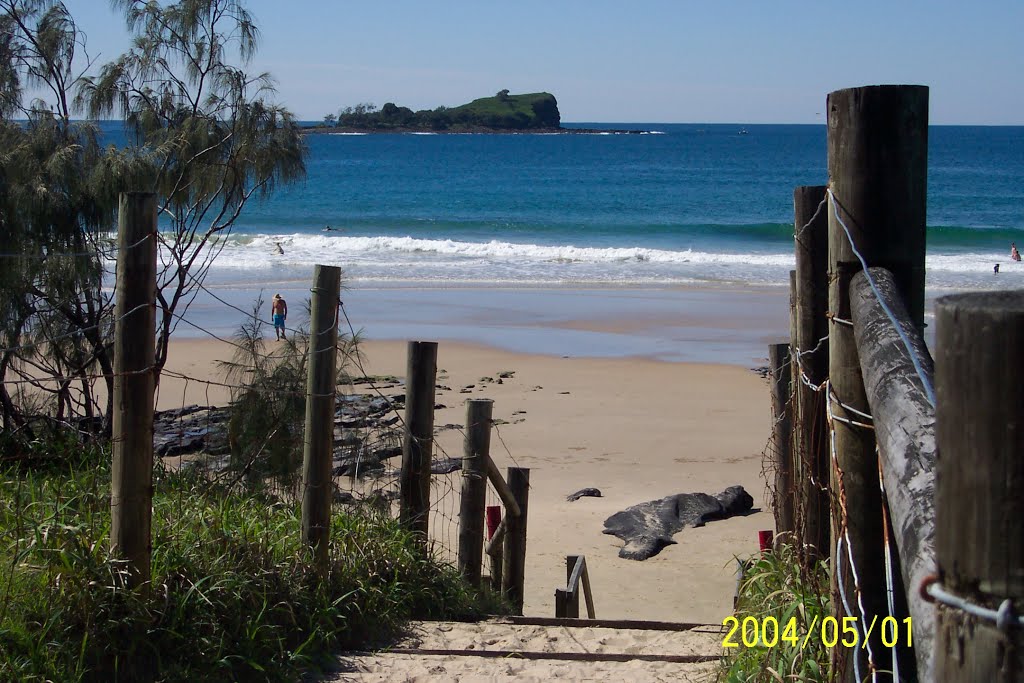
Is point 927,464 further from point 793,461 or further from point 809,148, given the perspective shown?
point 809,148

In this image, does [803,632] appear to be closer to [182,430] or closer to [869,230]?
[869,230]

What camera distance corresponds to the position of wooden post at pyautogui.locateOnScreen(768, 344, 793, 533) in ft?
15.9

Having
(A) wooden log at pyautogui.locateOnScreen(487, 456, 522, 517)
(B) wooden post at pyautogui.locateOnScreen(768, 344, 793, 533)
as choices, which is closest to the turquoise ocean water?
(A) wooden log at pyautogui.locateOnScreen(487, 456, 522, 517)

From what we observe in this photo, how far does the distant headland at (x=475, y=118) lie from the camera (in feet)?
509

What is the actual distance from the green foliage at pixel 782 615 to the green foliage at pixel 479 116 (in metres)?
144

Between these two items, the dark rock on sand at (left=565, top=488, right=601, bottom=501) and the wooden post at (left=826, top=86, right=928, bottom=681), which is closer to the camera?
the wooden post at (left=826, top=86, right=928, bottom=681)

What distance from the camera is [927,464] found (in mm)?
1237

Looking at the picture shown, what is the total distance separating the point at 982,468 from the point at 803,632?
2.47m

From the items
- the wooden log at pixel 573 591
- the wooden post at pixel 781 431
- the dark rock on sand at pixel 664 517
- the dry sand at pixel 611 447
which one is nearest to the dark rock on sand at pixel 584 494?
the dry sand at pixel 611 447

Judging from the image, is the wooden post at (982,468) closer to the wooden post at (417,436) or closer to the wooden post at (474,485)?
the wooden post at (417,436)

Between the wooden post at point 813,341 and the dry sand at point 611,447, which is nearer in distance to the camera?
the wooden post at point 813,341

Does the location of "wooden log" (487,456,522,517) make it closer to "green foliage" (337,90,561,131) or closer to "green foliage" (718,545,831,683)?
"green foliage" (718,545,831,683)

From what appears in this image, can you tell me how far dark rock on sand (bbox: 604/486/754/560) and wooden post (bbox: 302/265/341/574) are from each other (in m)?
4.41

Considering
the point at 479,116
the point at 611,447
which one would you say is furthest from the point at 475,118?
the point at 611,447
